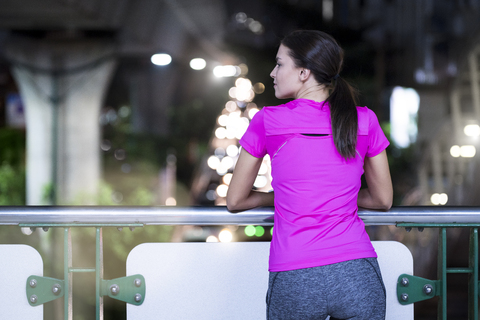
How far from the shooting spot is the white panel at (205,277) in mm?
2016

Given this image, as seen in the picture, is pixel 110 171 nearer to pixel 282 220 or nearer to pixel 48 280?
pixel 48 280

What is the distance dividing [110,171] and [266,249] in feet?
35.7

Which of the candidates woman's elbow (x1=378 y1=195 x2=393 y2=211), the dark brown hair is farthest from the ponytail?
woman's elbow (x1=378 y1=195 x2=393 y2=211)

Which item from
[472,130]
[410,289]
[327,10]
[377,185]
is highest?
[327,10]

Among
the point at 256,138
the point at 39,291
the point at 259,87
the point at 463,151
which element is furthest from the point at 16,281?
the point at 463,151

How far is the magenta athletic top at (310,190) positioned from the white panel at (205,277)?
583 mm

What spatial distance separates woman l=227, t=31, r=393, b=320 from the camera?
1.38 m

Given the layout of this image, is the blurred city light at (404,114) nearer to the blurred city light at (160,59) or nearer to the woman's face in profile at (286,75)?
the blurred city light at (160,59)

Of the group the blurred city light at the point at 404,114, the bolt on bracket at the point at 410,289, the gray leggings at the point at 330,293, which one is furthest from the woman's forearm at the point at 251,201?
the blurred city light at the point at 404,114

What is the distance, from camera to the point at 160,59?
1345 cm

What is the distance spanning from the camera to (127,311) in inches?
79.4

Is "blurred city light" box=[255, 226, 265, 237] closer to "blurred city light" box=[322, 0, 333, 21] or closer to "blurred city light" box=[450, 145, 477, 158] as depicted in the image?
"blurred city light" box=[450, 145, 477, 158]

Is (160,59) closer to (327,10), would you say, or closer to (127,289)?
(327,10)

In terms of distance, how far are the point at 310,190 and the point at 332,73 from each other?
385 millimetres
